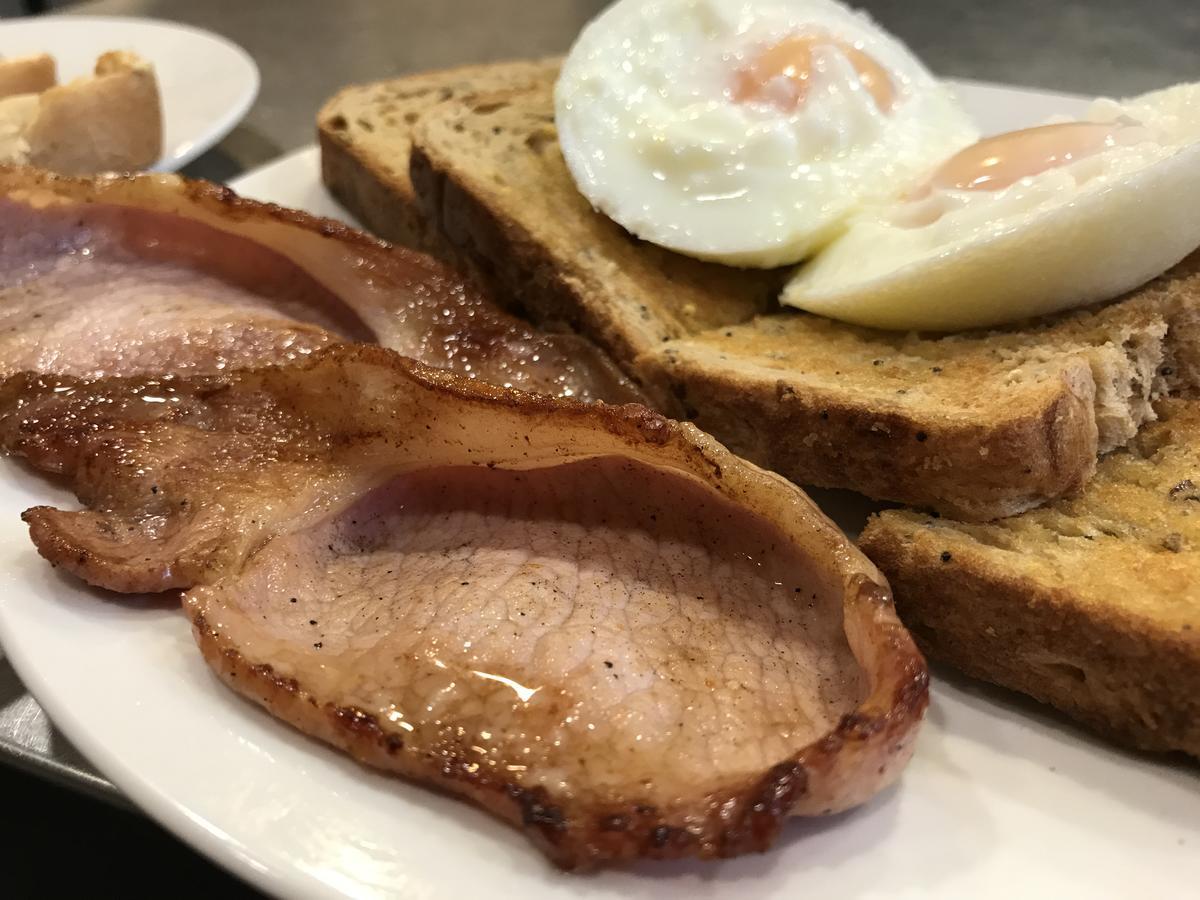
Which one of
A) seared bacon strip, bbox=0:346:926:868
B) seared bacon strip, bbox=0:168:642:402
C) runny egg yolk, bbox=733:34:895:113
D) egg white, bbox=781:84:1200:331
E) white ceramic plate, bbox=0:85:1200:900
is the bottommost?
white ceramic plate, bbox=0:85:1200:900

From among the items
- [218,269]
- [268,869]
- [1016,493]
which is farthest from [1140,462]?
[218,269]

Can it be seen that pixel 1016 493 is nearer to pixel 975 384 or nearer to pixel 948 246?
pixel 975 384

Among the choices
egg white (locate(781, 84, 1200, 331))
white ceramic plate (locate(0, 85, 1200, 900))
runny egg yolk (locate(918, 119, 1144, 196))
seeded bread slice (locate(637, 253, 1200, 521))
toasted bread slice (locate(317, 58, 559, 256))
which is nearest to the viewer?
white ceramic plate (locate(0, 85, 1200, 900))

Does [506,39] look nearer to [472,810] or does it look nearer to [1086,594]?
[1086,594]

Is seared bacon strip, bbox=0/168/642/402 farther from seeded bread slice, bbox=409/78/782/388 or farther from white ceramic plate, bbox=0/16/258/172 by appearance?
white ceramic plate, bbox=0/16/258/172

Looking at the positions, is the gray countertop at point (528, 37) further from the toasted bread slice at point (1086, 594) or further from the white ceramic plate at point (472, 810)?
the toasted bread slice at point (1086, 594)

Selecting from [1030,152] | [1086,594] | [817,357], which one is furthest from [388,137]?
[1086,594]

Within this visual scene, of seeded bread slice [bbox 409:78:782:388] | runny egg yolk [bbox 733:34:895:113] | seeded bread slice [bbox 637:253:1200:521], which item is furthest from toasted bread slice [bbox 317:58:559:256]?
seeded bread slice [bbox 637:253:1200:521]
